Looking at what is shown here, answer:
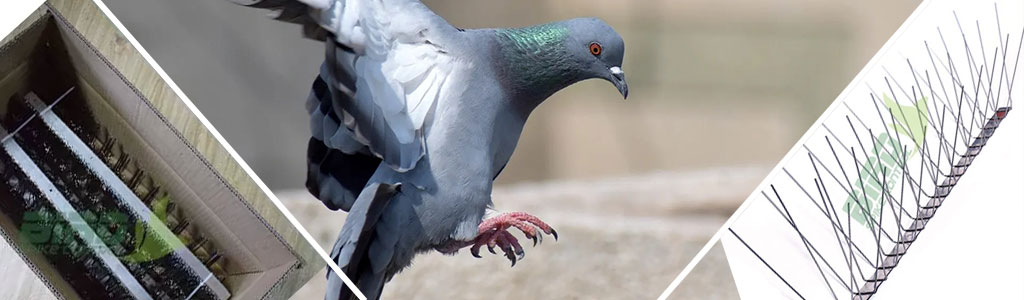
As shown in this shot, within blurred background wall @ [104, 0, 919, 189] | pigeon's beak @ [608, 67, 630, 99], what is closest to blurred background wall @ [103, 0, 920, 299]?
blurred background wall @ [104, 0, 919, 189]

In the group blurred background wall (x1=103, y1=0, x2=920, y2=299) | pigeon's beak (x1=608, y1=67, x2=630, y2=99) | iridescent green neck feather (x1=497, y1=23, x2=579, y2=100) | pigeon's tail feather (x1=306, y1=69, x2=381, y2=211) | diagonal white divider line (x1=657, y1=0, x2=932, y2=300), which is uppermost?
pigeon's tail feather (x1=306, y1=69, x2=381, y2=211)

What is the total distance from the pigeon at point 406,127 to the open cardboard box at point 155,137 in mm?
69

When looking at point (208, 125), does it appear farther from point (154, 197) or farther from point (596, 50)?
point (596, 50)

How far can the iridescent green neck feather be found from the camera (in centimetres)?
109

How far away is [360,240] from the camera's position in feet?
3.30

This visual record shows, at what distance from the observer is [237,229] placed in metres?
1.07

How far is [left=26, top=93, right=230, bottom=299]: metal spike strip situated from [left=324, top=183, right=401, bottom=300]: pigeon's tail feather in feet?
0.46

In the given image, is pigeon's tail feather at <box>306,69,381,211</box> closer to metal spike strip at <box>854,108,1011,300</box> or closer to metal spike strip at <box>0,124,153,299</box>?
metal spike strip at <box>0,124,153,299</box>

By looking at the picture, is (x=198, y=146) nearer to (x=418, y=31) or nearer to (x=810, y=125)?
(x=418, y=31)

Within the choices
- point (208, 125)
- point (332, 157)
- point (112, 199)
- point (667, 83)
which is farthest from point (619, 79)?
point (112, 199)

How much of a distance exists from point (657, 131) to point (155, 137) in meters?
0.59

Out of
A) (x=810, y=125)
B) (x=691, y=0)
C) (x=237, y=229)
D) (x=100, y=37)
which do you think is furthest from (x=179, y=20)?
(x=810, y=125)

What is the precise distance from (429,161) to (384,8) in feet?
0.52

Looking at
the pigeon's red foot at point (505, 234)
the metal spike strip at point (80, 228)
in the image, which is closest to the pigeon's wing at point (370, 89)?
Result: the pigeon's red foot at point (505, 234)
